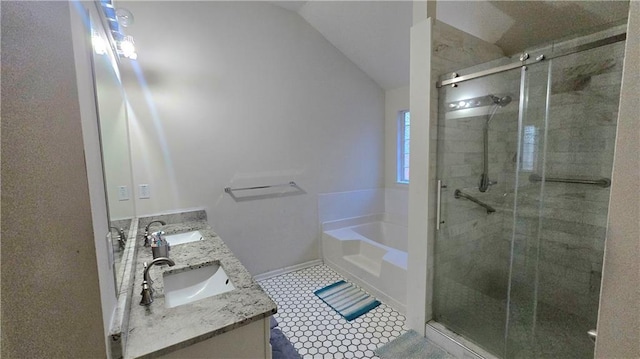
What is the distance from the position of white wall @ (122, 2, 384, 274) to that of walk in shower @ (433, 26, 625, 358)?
1.57m

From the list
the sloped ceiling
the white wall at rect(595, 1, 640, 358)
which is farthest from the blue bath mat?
the sloped ceiling

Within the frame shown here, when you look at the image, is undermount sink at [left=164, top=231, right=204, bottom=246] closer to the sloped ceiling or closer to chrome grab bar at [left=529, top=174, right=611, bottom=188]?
the sloped ceiling

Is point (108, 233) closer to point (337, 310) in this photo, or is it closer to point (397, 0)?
point (337, 310)

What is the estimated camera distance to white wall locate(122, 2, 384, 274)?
228 centimetres

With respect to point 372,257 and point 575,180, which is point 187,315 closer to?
point 372,257

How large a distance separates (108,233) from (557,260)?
9.87 ft

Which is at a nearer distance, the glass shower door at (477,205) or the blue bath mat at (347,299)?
the glass shower door at (477,205)

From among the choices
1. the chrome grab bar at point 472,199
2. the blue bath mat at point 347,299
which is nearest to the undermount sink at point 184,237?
the blue bath mat at point 347,299

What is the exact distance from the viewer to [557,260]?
2154 millimetres

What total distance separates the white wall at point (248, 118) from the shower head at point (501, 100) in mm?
1637

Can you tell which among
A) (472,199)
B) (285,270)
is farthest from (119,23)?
(472,199)

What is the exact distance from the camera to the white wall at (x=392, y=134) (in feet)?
11.4

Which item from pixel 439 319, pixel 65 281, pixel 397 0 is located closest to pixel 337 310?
pixel 439 319

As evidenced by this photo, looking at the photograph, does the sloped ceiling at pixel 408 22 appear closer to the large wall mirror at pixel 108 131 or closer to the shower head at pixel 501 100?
the shower head at pixel 501 100
